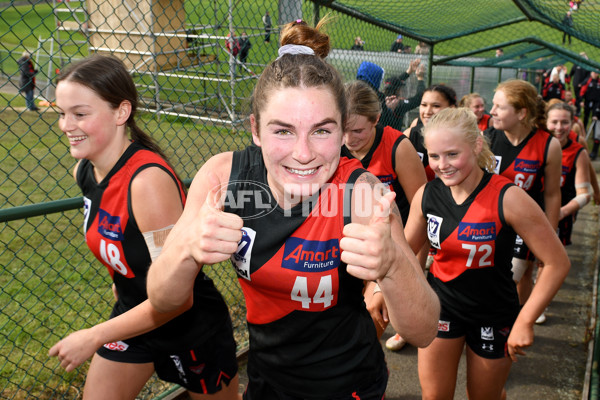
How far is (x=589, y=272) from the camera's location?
625 cm

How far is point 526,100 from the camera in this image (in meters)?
4.39

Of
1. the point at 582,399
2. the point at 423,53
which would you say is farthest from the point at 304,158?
the point at 423,53

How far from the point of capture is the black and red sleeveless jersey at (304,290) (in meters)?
1.66

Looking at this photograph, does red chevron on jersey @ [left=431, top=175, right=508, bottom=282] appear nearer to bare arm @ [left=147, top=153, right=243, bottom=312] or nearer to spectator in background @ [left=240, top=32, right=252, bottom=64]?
bare arm @ [left=147, top=153, right=243, bottom=312]

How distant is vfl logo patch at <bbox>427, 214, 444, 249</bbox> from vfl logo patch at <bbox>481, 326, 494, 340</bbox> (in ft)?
1.80

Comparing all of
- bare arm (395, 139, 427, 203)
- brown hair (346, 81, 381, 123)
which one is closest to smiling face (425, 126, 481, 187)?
brown hair (346, 81, 381, 123)

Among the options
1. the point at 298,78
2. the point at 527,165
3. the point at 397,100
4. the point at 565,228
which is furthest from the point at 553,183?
the point at 298,78

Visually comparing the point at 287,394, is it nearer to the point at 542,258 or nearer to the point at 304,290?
the point at 304,290

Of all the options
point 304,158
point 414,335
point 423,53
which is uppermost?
point 423,53

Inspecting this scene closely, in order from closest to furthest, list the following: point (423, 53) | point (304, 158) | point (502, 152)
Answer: point (304, 158)
point (502, 152)
point (423, 53)

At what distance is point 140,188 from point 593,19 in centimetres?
552

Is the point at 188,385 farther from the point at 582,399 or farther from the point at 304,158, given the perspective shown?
the point at 582,399

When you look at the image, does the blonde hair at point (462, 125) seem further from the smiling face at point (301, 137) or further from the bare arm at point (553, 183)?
the bare arm at point (553, 183)

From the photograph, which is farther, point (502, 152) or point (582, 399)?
point (502, 152)
